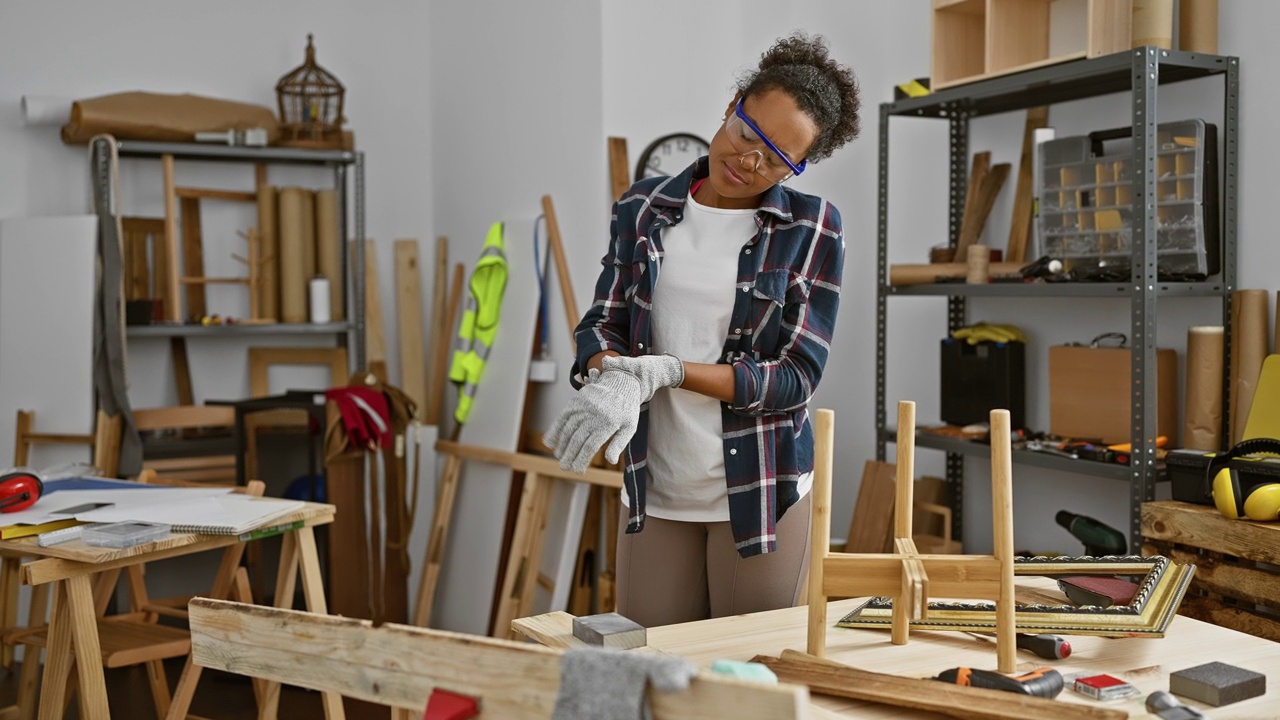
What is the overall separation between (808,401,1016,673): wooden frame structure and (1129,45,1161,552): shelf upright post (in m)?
1.48

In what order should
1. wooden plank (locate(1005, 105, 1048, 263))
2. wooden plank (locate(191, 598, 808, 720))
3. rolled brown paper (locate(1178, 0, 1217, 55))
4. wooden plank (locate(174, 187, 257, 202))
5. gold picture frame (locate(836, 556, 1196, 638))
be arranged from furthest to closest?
1. wooden plank (locate(174, 187, 257, 202))
2. wooden plank (locate(1005, 105, 1048, 263))
3. rolled brown paper (locate(1178, 0, 1217, 55))
4. gold picture frame (locate(836, 556, 1196, 638))
5. wooden plank (locate(191, 598, 808, 720))

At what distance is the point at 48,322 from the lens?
445cm

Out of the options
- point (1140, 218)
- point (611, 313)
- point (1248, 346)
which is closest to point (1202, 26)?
point (1140, 218)

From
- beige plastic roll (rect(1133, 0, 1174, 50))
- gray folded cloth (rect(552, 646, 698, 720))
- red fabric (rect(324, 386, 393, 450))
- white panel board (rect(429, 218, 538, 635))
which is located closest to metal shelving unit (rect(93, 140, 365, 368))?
red fabric (rect(324, 386, 393, 450))

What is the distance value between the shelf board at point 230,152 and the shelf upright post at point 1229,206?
3.34 meters

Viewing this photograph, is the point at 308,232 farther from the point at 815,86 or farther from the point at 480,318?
the point at 815,86

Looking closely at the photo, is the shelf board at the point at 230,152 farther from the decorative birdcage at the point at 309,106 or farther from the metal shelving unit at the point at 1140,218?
the metal shelving unit at the point at 1140,218

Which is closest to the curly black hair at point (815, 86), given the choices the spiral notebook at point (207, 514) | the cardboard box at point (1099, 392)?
the cardboard box at point (1099, 392)

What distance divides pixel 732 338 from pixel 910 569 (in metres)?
0.59

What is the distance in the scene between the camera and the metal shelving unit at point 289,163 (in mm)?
4562

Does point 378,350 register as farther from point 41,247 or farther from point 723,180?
point 723,180

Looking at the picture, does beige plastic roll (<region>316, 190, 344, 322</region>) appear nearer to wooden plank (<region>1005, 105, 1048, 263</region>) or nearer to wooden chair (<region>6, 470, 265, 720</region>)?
wooden chair (<region>6, 470, 265, 720</region>)

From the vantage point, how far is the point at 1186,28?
305 cm

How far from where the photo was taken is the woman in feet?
6.34
